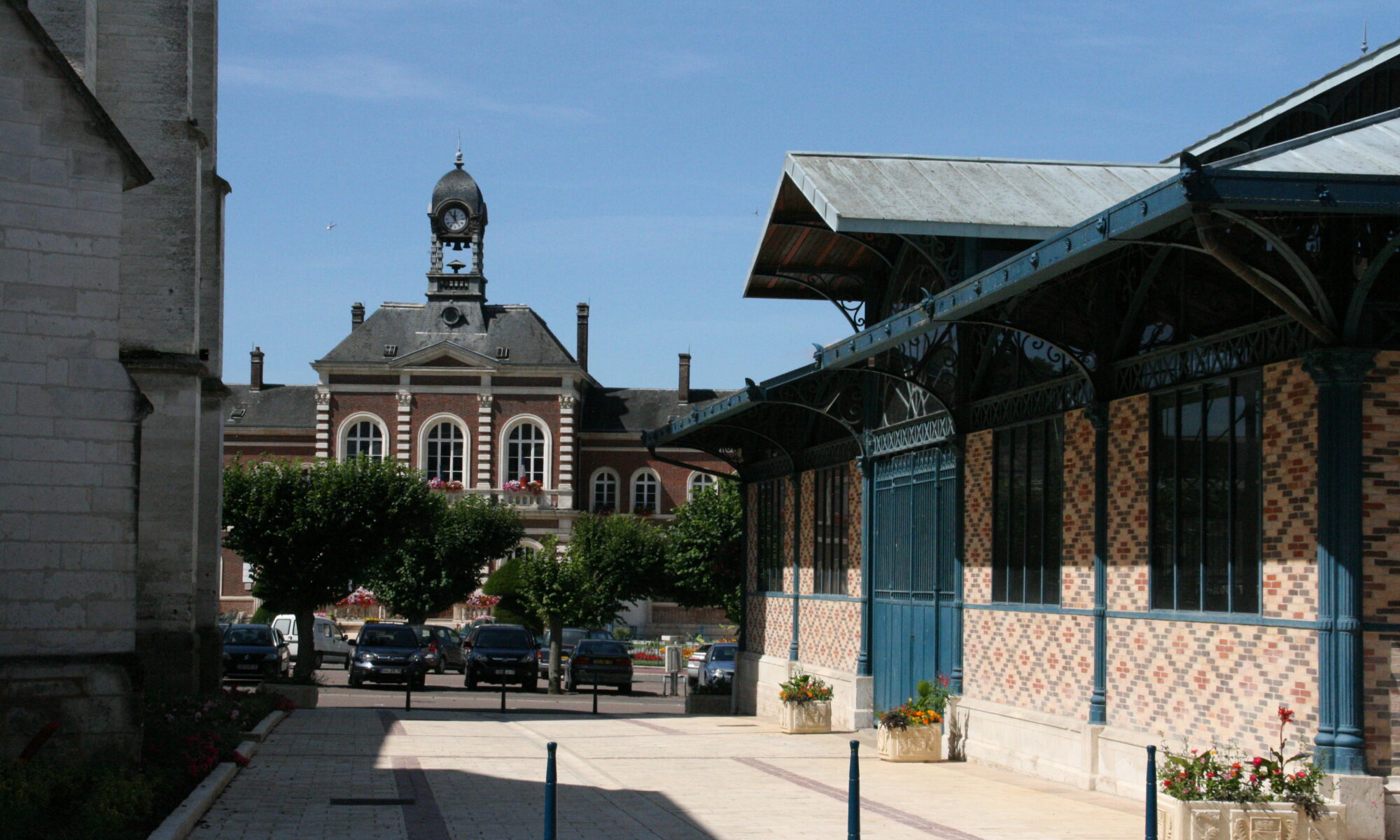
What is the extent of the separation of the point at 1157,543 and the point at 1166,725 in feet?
5.02

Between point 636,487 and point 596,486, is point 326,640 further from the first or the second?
point 636,487

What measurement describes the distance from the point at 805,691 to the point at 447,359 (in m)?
49.9

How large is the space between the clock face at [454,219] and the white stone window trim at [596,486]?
12816 mm

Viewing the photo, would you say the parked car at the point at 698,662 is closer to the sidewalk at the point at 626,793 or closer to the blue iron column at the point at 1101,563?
the sidewalk at the point at 626,793

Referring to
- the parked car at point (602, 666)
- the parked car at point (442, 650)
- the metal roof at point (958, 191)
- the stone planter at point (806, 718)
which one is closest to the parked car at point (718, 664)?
the parked car at point (602, 666)

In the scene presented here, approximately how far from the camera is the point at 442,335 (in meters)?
72.8

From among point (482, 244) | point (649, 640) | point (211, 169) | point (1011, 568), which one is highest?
point (482, 244)

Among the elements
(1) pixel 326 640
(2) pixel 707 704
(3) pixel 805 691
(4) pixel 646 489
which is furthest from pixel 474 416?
(3) pixel 805 691

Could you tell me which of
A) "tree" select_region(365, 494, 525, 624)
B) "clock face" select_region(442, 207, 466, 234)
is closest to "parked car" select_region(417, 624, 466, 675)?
"tree" select_region(365, 494, 525, 624)

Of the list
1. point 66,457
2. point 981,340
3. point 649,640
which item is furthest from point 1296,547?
point 649,640

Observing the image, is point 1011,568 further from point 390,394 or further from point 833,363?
point 390,394

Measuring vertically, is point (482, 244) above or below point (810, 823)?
above

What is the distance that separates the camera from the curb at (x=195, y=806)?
10586mm

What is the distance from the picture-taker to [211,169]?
2442 cm
